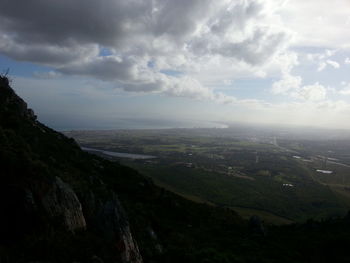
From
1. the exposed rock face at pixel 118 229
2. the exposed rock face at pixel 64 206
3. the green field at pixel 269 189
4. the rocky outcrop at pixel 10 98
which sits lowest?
the green field at pixel 269 189

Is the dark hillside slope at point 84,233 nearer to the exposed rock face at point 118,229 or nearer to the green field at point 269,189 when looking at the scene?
the exposed rock face at point 118,229

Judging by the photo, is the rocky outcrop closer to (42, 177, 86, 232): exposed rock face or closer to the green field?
(42, 177, 86, 232): exposed rock face

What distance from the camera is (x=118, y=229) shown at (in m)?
12.6

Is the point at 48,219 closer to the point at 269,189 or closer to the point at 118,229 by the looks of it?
the point at 118,229

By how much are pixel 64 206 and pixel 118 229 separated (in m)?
2.98

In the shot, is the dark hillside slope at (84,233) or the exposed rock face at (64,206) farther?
the exposed rock face at (64,206)

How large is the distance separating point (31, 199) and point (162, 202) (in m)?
28.2

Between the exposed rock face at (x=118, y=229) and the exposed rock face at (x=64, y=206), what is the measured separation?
1.09m

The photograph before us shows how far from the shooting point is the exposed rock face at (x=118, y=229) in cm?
1218

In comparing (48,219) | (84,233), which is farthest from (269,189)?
(48,219)

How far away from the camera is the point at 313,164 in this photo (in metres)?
156

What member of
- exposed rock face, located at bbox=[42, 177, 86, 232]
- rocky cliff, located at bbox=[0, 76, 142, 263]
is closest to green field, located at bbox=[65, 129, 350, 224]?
rocky cliff, located at bbox=[0, 76, 142, 263]

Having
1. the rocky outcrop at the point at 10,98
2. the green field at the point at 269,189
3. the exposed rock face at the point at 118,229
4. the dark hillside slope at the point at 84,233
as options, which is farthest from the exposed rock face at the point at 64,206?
the green field at the point at 269,189

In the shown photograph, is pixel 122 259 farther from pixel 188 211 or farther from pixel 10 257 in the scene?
pixel 188 211
